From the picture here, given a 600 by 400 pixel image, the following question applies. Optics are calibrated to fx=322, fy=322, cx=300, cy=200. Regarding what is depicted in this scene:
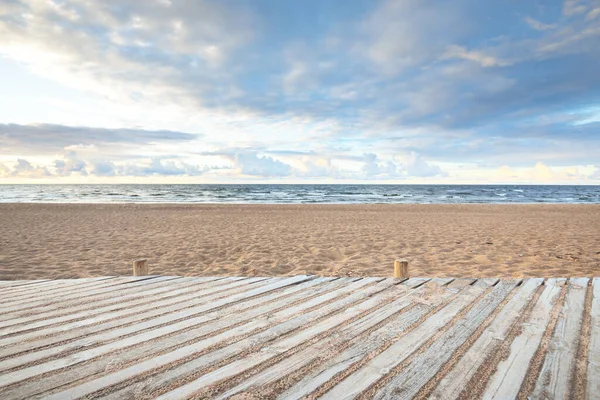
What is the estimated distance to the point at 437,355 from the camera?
6.89 feet

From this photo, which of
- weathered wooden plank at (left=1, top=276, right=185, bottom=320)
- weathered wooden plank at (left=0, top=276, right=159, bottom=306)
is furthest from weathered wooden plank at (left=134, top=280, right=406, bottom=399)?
weathered wooden plank at (left=0, top=276, right=159, bottom=306)

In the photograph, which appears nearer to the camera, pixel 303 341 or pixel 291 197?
pixel 303 341

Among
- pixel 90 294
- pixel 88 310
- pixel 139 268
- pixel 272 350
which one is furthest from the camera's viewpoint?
pixel 139 268

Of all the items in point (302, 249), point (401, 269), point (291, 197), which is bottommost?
point (291, 197)

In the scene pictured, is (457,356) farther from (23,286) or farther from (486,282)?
(23,286)

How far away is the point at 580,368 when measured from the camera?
196 centimetres

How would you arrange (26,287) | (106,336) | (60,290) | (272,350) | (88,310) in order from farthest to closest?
(26,287)
(60,290)
(88,310)
(106,336)
(272,350)

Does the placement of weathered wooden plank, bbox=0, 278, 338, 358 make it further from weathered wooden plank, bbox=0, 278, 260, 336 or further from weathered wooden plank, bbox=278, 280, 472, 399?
weathered wooden plank, bbox=278, 280, 472, 399

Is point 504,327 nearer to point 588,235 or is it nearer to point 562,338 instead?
point 562,338

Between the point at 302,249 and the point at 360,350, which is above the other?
the point at 360,350

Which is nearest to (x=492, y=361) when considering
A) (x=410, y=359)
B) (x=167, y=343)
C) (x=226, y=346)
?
(x=410, y=359)

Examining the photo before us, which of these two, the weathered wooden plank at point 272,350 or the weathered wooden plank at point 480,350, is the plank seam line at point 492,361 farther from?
the weathered wooden plank at point 272,350

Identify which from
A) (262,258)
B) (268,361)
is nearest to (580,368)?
(268,361)

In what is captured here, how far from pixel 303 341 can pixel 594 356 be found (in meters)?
1.91
